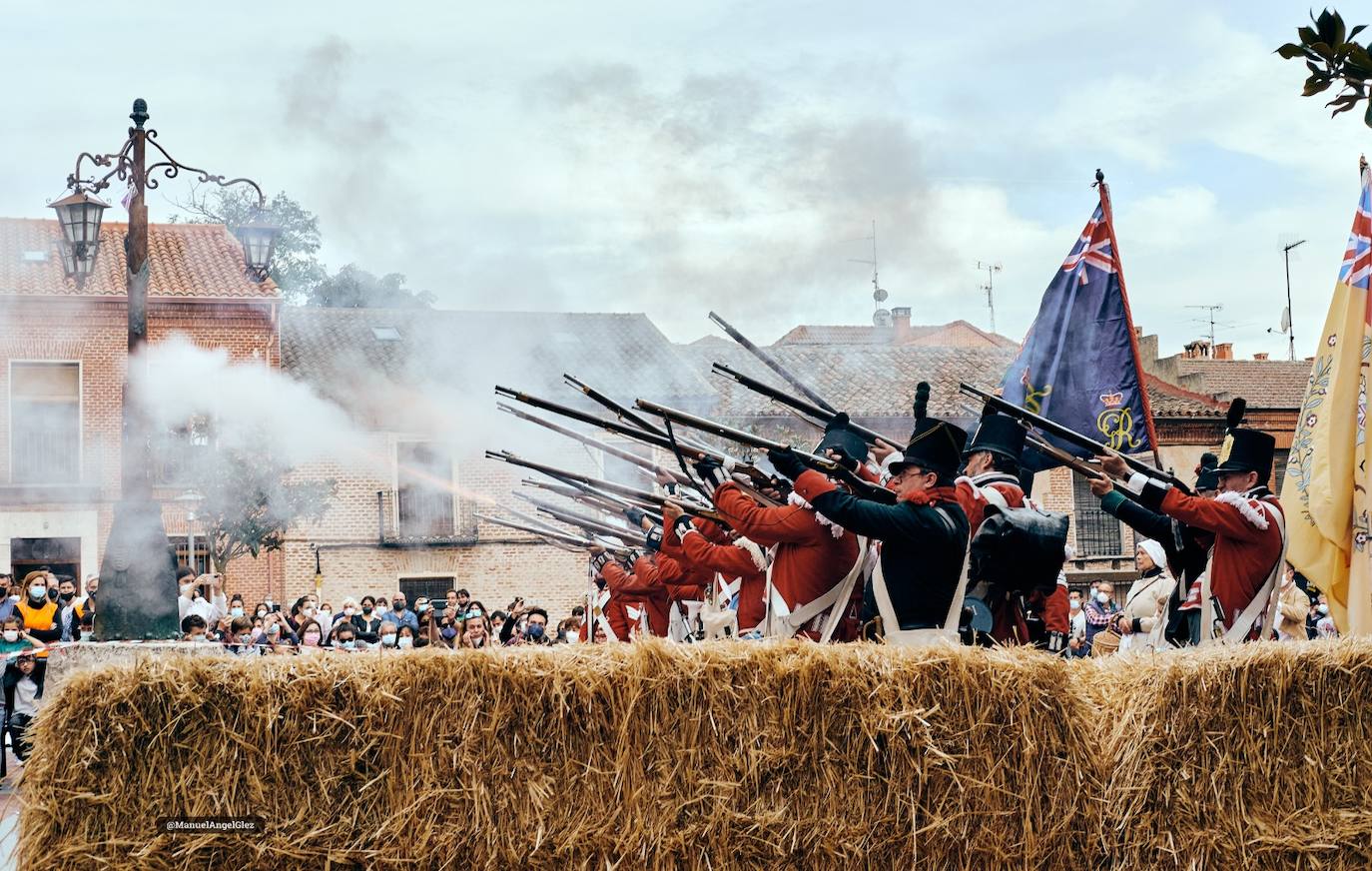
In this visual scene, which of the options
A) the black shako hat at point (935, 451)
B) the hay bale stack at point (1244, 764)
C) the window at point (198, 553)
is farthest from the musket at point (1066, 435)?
the window at point (198, 553)

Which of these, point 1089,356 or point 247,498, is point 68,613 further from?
point 1089,356

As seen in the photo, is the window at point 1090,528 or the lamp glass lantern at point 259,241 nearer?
the lamp glass lantern at point 259,241

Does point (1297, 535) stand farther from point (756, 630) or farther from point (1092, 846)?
point (1092, 846)

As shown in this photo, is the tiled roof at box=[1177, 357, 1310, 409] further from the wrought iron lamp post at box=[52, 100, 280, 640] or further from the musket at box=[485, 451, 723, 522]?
the wrought iron lamp post at box=[52, 100, 280, 640]

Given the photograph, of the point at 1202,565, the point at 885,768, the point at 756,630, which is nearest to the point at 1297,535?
the point at 1202,565

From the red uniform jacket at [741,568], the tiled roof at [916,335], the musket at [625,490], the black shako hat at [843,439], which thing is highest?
the tiled roof at [916,335]

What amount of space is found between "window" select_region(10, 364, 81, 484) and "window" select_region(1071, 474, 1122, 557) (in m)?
21.3

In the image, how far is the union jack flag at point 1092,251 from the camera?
10.1 meters

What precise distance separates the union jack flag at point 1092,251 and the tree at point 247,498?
15352 millimetres

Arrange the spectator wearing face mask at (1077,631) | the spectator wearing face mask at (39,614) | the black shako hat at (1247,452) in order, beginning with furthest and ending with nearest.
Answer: the spectator wearing face mask at (1077,631), the spectator wearing face mask at (39,614), the black shako hat at (1247,452)

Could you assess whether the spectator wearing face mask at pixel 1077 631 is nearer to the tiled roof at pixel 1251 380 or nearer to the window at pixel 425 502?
the window at pixel 425 502

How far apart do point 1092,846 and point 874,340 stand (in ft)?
127

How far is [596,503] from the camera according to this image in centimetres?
1284

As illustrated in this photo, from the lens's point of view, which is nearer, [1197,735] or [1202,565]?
[1197,735]
